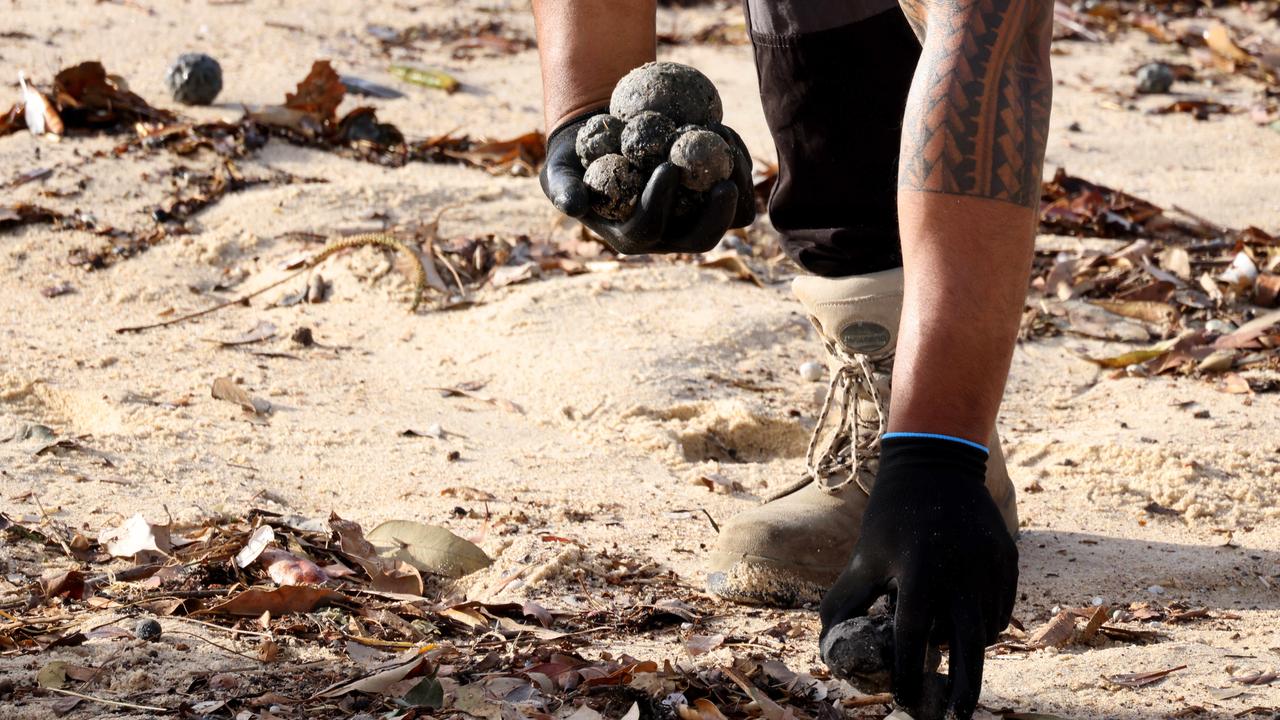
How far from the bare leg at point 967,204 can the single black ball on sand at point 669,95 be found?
45 centimetres

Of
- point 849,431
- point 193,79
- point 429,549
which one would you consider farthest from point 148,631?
point 193,79

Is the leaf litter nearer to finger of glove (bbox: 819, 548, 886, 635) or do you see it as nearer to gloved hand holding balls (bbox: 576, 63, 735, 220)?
finger of glove (bbox: 819, 548, 886, 635)

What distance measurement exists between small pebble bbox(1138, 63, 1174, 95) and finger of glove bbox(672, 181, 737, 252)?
4.72 meters

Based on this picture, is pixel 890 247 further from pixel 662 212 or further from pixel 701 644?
pixel 701 644

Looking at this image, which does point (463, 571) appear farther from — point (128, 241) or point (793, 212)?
point (128, 241)

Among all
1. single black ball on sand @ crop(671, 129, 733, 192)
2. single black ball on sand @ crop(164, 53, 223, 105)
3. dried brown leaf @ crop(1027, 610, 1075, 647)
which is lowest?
dried brown leaf @ crop(1027, 610, 1075, 647)

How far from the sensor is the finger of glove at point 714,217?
200 centimetres

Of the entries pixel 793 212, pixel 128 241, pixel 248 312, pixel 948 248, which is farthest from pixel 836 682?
pixel 128 241

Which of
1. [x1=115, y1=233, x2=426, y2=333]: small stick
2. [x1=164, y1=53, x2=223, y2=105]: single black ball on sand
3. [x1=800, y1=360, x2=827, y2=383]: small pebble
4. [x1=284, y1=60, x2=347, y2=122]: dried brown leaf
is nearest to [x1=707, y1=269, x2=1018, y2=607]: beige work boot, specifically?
[x1=800, y1=360, x2=827, y2=383]: small pebble

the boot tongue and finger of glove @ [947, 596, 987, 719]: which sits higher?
the boot tongue

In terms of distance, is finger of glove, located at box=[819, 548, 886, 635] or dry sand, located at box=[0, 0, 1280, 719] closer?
finger of glove, located at box=[819, 548, 886, 635]

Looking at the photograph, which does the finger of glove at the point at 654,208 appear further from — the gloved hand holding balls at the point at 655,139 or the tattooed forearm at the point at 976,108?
the tattooed forearm at the point at 976,108

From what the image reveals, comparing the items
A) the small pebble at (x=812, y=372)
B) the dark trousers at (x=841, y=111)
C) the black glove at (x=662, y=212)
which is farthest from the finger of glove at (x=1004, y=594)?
the small pebble at (x=812, y=372)

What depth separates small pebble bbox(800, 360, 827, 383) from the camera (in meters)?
3.39
